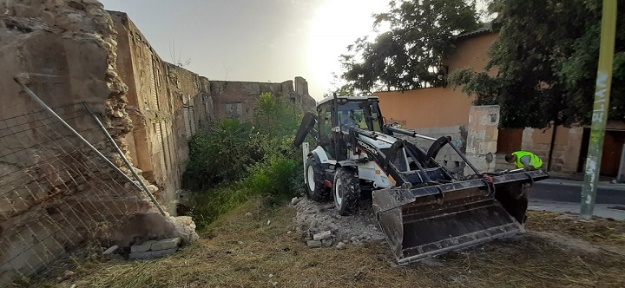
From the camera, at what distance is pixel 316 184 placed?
215 inches

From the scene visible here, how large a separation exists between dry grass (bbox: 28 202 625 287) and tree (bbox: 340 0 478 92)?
339 inches

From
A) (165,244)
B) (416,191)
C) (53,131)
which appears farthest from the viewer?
(165,244)

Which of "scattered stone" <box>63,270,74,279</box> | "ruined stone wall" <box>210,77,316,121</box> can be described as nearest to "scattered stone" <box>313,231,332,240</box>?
"scattered stone" <box>63,270,74,279</box>

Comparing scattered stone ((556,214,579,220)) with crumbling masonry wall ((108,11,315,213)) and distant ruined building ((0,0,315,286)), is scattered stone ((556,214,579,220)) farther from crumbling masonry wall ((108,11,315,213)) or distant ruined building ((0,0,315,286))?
crumbling masonry wall ((108,11,315,213))

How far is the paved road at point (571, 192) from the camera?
216 inches

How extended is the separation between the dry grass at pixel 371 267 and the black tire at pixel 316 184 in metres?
1.79

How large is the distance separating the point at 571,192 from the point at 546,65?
10.1 ft

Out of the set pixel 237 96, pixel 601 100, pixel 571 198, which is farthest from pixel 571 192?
pixel 237 96

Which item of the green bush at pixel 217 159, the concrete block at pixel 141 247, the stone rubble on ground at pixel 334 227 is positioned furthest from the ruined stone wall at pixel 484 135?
the green bush at pixel 217 159

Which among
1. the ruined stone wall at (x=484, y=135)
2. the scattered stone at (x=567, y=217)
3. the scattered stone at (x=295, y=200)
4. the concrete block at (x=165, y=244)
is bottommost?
the scattered stone at (x=295, y=200)

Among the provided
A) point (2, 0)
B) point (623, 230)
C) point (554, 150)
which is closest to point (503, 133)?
point (554, 150)

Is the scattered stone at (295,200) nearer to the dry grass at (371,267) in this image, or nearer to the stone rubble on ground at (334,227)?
the stone rubble on ground at (334,227)

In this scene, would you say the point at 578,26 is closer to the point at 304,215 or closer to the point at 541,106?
the point at 541,106

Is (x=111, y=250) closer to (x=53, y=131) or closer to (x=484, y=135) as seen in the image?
(x=53, y=131)
